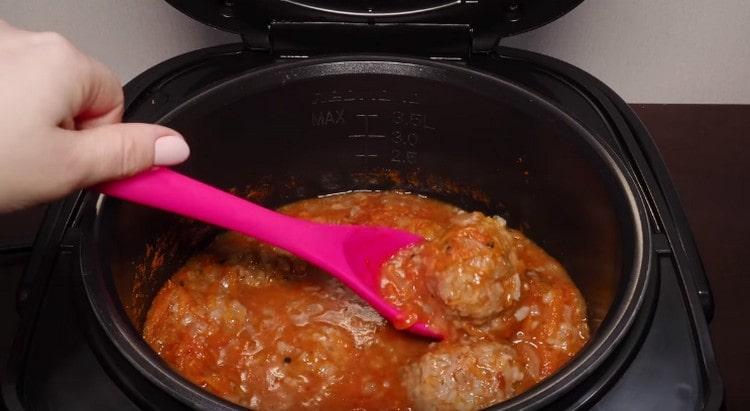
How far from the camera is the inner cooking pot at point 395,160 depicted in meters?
1.13

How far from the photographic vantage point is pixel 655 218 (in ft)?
3.66

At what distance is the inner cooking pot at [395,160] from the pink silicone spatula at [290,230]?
0.38 ft

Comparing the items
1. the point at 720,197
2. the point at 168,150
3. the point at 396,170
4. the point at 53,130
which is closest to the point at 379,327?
the point at 396,170

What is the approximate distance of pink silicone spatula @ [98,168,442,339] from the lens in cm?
99

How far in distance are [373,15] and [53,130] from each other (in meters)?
0.67

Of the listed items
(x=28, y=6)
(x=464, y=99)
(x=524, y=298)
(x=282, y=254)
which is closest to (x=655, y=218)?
(x=524, y=298)

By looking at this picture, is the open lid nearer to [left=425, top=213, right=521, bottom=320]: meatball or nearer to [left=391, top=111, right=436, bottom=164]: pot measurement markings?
[left=391, top=111, right=436, bottom=164]: pot measurement markings

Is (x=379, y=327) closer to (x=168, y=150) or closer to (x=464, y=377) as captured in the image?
(x=464, y=377)

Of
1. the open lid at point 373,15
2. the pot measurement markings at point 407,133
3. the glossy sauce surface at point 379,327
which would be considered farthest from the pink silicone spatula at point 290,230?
the open lid at point 373,15

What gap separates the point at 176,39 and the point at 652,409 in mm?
1261

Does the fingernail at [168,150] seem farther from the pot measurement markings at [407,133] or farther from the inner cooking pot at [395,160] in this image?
the pot measurement markings at [407,133]

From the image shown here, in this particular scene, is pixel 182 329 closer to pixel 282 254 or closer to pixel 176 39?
pixel 282 254

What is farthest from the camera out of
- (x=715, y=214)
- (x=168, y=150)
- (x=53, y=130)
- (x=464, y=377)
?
(x=715, y=214)

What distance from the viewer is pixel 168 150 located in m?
0.94
